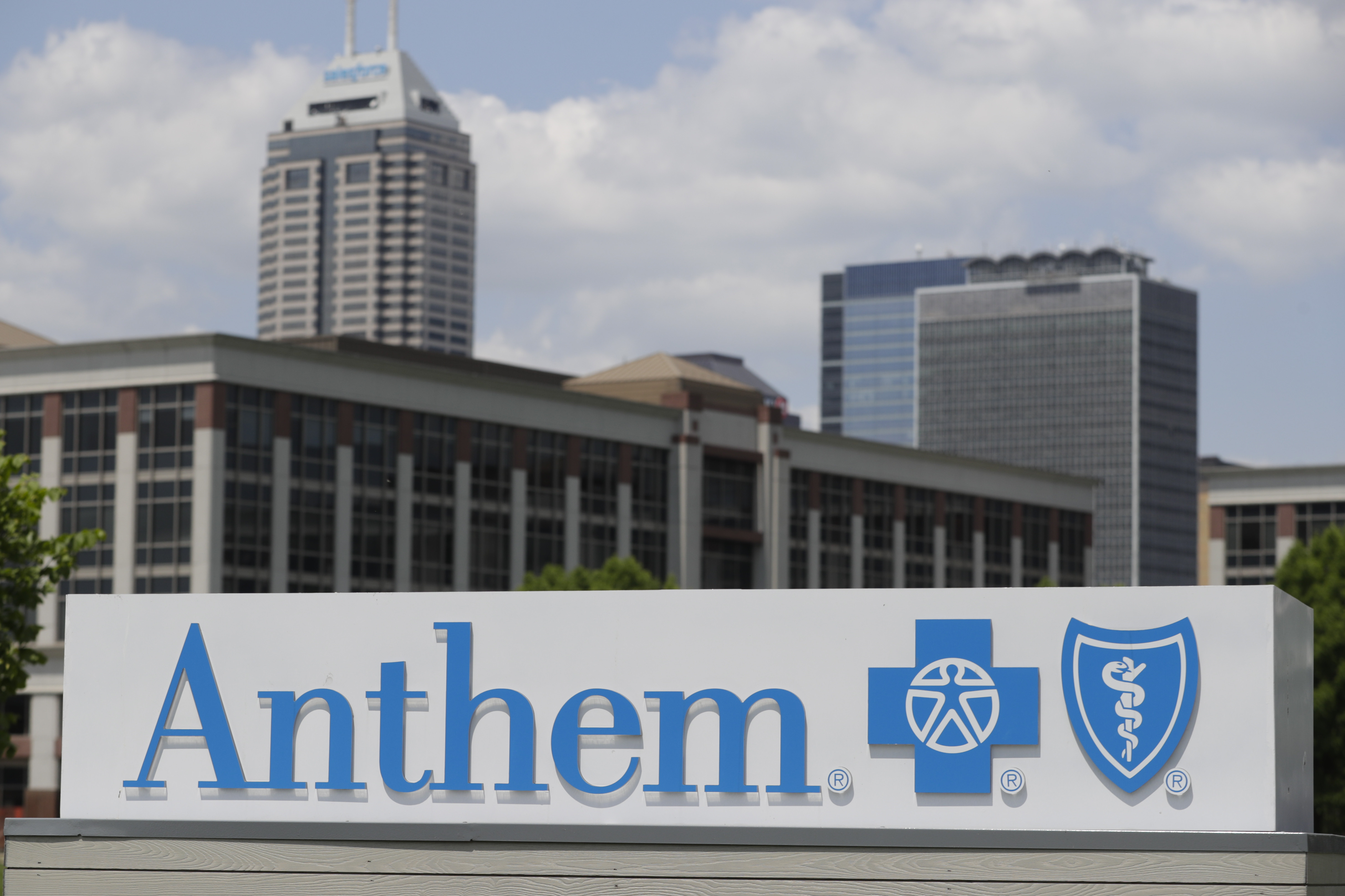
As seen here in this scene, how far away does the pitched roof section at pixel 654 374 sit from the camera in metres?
96.0

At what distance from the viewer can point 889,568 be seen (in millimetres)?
104812

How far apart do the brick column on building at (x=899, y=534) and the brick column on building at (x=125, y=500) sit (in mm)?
44178

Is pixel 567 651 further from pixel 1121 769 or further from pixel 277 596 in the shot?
pixel 1121 769

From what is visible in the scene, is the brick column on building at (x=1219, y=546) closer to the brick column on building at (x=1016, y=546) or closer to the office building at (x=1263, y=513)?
the office building at (x=1263, y=513)

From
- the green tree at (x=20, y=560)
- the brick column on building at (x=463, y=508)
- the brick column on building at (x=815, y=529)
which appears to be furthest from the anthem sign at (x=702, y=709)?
the brick column on building at (x=815, y=529)

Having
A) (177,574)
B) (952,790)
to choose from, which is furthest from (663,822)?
(177,574)

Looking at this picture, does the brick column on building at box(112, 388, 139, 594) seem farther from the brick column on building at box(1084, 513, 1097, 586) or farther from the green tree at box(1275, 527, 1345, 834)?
the brick column on building at box(1084, 513, 1097, 586)

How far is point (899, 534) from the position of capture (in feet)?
346

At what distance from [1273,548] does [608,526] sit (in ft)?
Result: 119

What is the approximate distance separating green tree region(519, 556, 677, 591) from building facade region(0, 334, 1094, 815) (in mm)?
7306

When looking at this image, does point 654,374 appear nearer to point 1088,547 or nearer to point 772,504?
point 772,504

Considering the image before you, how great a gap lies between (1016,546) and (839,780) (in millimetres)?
100948

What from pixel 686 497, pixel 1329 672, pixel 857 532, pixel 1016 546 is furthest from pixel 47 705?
pixel 1016 546

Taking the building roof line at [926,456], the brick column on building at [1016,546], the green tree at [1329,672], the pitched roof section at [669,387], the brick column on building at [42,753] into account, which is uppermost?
the pitched roof section at [669,387]
